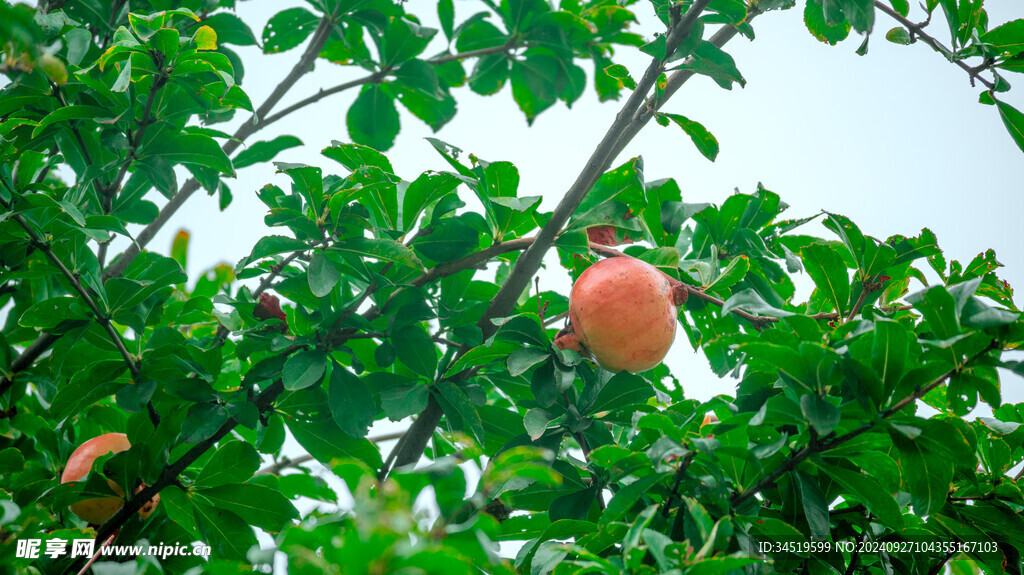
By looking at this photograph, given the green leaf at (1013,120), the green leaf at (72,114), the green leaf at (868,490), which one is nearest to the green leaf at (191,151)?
the green leaf at (72,114)

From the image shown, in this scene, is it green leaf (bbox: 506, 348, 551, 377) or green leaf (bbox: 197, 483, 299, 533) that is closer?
green leaf (bbox: 506, 348, 551, 377)

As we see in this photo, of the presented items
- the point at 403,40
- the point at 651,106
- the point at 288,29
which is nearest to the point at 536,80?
the point at 403,40

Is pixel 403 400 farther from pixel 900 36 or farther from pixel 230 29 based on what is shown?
pixel 230 29

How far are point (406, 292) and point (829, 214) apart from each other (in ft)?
2.65

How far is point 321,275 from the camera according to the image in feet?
4.33

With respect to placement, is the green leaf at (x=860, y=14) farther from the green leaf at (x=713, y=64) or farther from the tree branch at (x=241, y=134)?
the tree branch at (x=241, y=134)

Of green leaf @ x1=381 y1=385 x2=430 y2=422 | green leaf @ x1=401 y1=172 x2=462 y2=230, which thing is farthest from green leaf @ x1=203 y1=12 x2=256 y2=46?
green leaf @ x1=381 y1=385 x2=430 y2=422

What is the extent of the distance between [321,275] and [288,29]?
1.14 meters

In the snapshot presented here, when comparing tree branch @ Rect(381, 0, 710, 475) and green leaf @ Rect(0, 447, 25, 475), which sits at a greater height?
tree branch @ Rect(381, 0, 710, 475)

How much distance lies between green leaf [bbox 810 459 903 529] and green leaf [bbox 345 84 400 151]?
1.60 metres

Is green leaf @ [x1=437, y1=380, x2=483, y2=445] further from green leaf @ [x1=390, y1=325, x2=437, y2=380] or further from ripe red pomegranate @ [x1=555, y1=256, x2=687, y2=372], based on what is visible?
ripe red pomegranate @ [x1=555, y1=256, x2=687, y2=372]

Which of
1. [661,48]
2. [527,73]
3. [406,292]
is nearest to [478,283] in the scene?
[406,292]

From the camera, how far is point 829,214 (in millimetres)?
1387

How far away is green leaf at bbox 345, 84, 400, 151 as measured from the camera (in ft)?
7.30
